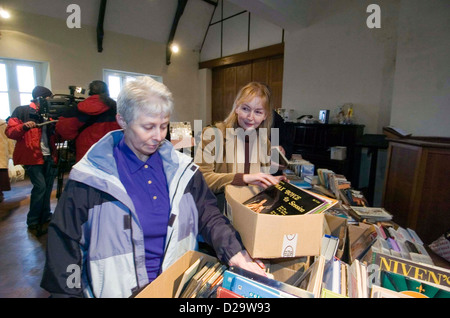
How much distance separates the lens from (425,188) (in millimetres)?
2484

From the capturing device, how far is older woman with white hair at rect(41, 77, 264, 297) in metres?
0.84

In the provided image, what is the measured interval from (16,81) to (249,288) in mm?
7135

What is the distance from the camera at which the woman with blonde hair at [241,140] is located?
4.50ft

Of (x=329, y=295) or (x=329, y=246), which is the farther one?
(x=329, y=246)

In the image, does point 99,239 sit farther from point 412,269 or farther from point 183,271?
point 412,269

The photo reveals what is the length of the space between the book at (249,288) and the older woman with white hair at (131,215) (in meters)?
0.20

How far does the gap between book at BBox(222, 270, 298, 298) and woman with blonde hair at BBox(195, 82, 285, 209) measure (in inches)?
27.0

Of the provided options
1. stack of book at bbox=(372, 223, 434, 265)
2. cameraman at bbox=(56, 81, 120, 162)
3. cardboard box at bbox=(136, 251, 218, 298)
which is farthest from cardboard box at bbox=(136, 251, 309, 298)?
cameraman at bbox=(56, 81, 120, 162)

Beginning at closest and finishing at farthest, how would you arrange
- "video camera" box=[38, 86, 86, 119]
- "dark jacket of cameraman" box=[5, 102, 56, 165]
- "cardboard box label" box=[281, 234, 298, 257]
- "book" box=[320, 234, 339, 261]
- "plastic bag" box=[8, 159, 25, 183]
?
"cardboard box label" box=[281, 234, 298, 257] < "book" box=[320, 234, 339, 261] < "video camera" box=[38, 86, 86, 119] < "dark jacket of cameraman" box=[5, 102, 56, 165] < "plastic bag" box=[8, 159, 25, 183]

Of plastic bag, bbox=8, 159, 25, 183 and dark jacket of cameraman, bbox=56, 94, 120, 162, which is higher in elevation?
dark jacket of cameraman, bbox=56, 94, 120, 162

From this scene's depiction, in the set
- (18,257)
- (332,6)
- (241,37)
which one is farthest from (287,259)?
(241,37)

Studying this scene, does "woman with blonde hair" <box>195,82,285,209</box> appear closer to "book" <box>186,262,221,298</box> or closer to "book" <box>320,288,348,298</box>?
"book" <box>186,262,221,298</box>

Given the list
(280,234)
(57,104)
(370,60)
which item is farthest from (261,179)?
(370,60)

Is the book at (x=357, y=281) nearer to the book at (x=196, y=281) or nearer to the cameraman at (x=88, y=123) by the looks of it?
the book at (x=196, y=281)
